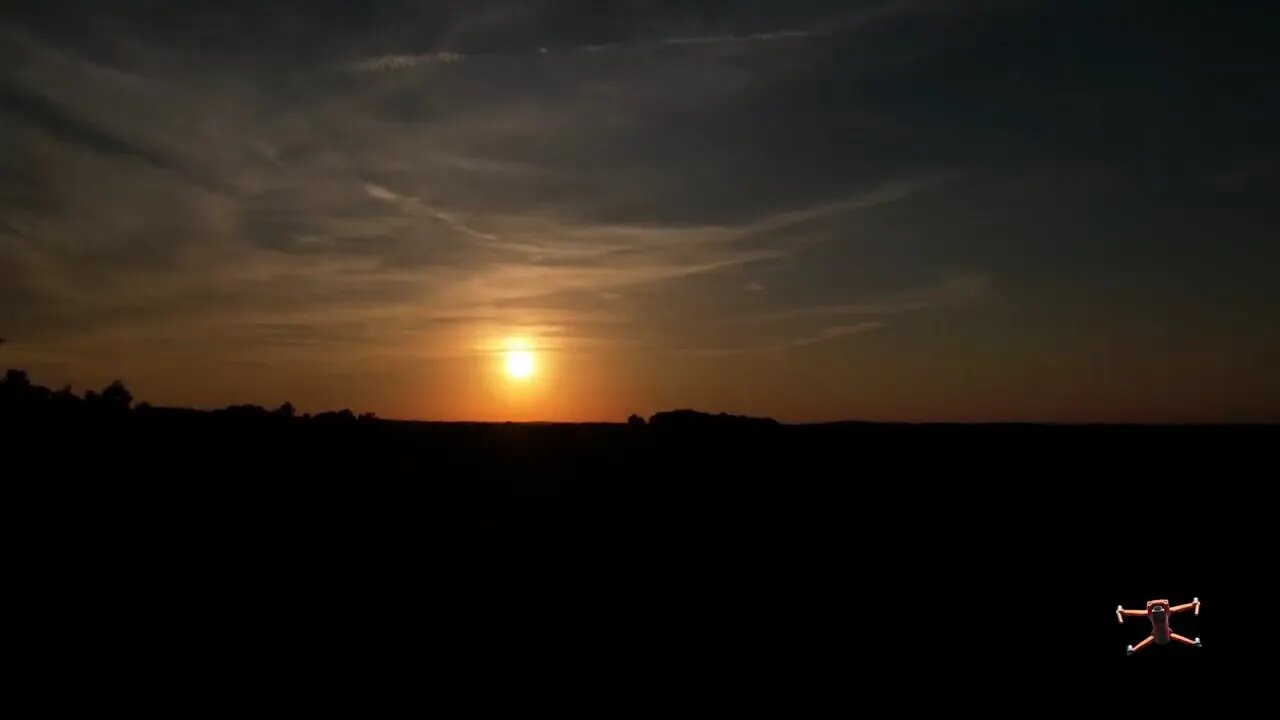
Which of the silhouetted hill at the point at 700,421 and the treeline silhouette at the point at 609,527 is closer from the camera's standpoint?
the treeline silhouette at the point at 609,527

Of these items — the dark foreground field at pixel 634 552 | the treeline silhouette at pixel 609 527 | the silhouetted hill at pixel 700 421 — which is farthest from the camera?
the silhouetted hill at pixel 700 421

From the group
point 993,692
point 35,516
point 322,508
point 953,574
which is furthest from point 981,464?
point 35,516

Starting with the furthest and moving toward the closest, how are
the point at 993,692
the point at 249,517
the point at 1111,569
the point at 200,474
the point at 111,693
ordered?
the point at 200,474 < the point at 249,517 < the point at 1111,569 < the point at 993,692 < the point at 111,693

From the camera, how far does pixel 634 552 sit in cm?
2169

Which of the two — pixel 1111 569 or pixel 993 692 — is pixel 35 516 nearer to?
pixel 993 692

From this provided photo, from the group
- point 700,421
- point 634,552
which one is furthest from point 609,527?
point 700,421

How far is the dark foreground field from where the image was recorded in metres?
17.1

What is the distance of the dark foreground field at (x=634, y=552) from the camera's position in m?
17.1

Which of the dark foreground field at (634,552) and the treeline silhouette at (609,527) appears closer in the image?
the dark foreground field at (634,552)

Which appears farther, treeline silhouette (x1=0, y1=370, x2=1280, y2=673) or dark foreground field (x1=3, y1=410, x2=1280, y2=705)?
treeline silhouette (x1=0, y1=370, x2=1280, y2=673)

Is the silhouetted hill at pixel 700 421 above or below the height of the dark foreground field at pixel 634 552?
above

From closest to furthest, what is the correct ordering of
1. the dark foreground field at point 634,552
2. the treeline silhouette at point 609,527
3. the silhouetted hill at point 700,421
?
the dark foreground field at point 634,552
the treeline silhouette at point 609,527
the silhouetted hill at point 700,421

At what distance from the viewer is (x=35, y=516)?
2095cm

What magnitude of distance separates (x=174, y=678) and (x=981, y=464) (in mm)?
20938
